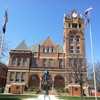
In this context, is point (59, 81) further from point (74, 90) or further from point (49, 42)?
point (49, 42)

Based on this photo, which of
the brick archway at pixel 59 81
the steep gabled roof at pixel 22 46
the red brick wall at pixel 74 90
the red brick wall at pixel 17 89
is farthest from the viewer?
the steep gabled roof at pixel 22 46

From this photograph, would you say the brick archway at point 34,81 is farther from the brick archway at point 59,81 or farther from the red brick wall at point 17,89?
the brick archway at point 59,81

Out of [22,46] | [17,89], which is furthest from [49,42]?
[17,89]

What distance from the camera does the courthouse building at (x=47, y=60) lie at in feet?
135

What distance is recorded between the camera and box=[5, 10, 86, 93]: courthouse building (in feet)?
135

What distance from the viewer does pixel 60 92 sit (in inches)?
1489

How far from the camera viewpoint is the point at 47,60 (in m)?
44.0

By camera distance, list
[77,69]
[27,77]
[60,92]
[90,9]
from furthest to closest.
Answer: [27,77] → [60,92] → [77,69] → [90,9]

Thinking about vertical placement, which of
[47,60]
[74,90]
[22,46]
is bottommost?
[74,90]

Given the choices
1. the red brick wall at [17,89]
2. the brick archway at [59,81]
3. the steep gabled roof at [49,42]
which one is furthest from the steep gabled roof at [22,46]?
the brick archway at [59,81]

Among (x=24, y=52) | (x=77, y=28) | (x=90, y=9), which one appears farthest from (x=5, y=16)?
(x=77, y=28)

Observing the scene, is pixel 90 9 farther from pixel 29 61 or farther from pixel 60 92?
pixel 29 61

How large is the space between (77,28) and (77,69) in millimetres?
19970

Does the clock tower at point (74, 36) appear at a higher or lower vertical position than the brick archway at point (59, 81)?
higher
